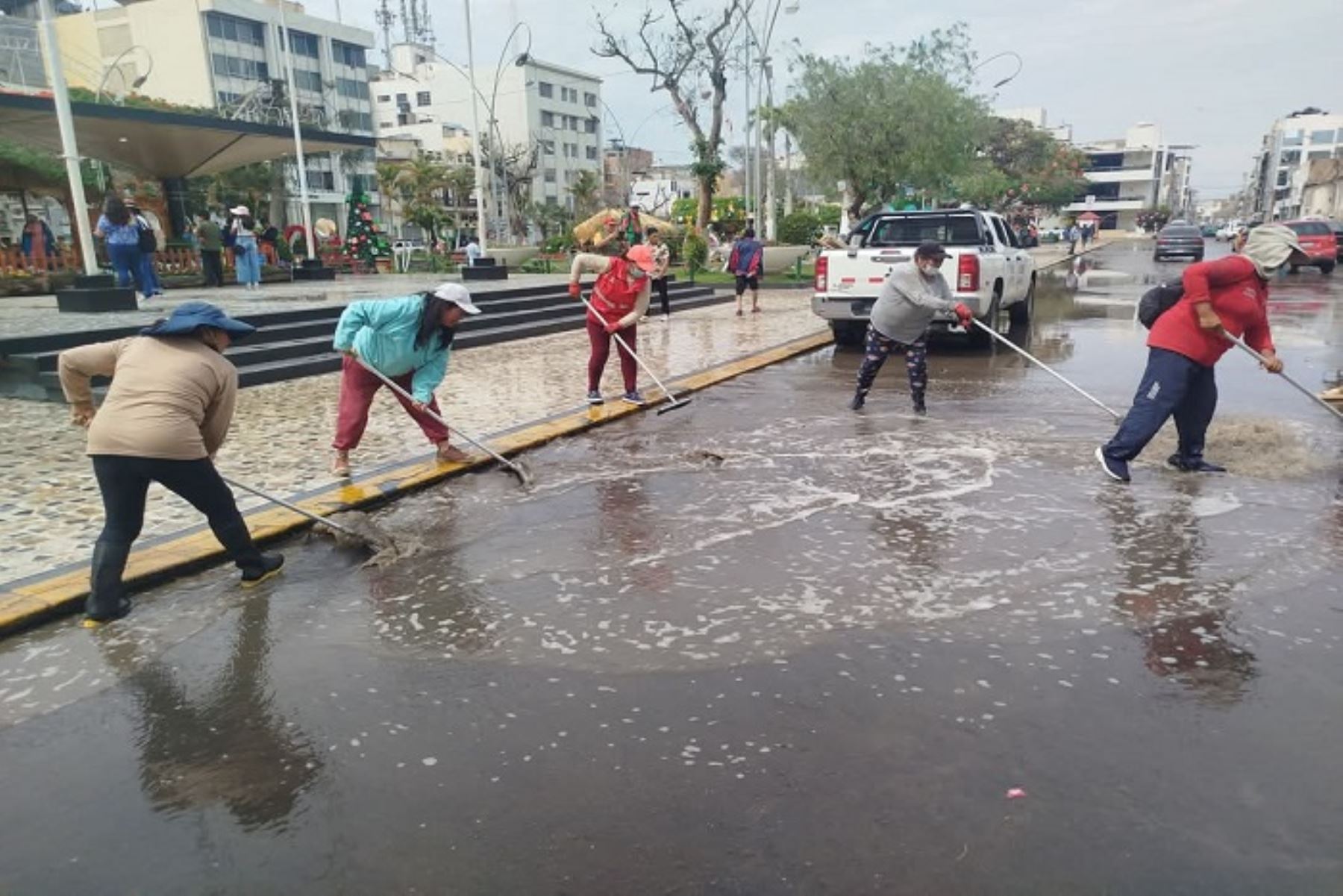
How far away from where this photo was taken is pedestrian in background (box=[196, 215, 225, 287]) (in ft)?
56.4

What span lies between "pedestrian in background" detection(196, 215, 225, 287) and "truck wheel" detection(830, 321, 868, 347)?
39.5 feet

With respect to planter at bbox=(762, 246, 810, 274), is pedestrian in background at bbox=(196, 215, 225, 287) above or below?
above

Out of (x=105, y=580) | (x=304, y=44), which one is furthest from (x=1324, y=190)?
(x=105, y=580)

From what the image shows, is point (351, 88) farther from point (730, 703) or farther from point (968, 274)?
point (730, 703)

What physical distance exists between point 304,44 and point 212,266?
156 ft

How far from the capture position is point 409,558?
4.72 meters

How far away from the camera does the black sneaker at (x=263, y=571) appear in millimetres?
4410

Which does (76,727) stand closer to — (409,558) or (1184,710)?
(409,558)

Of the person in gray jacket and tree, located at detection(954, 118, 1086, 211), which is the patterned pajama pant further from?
tree, located at detection(954, 118, 1086, 211)

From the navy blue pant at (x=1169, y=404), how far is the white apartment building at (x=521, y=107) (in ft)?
226

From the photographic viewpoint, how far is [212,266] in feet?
58.6

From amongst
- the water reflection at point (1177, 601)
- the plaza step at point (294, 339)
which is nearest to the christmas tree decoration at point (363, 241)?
the plaza step at point (294, 339)

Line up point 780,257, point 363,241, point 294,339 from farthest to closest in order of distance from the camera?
point 363,241, point 780,257, point 294,339

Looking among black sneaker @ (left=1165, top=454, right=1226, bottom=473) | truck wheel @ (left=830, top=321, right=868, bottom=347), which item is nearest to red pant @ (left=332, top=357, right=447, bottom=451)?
black sneaker @ (left=1165, top=454, right=1226, bottom=473)
